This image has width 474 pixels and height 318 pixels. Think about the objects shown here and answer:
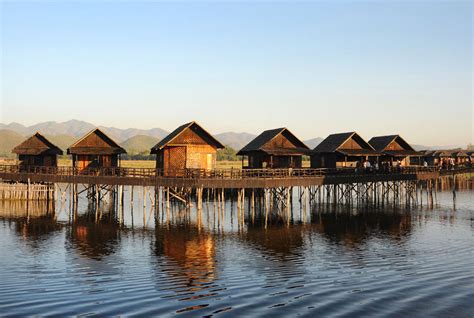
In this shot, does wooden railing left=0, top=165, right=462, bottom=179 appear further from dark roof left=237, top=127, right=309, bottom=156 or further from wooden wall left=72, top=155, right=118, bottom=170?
dark roof left=237, top=127, right=309, bottom=156

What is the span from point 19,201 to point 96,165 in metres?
8.90

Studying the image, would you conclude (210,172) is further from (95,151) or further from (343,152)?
(343,152)

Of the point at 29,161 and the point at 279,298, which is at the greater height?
the point at 29,161

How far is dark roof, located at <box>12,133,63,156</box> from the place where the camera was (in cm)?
4578

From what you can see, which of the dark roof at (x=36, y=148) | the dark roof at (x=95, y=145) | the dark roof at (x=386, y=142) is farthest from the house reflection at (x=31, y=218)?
the dark roof at (x=386, y=142)

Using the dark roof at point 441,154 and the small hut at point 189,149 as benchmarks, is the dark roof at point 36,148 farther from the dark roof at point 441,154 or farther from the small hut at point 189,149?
the dark roof at point 441,154

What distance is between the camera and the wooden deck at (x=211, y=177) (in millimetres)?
32000

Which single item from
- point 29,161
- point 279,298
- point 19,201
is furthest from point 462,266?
Answer: point 29,161

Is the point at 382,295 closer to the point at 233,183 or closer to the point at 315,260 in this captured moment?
the point at 315,260

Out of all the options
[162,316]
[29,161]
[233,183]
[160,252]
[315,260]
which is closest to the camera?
[162,316]

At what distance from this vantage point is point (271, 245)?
24766 millimetres

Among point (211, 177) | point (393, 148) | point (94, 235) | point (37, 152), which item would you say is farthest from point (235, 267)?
point (393, 148)

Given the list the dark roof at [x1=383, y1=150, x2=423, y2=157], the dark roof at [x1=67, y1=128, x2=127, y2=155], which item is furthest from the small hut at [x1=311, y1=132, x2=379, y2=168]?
the dark roof at [x1=67, y1=128, x2=127, y2=155]

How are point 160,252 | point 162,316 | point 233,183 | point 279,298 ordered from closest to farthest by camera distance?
point 162,316
point 279,298
point 160,252
point 233,183
